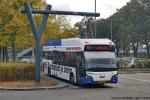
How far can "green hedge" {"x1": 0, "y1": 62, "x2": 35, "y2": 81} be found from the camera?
101 feet

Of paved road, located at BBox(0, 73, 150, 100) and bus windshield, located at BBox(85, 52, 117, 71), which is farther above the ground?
bus windshield, located at BBox(85, 52, 117, 71)

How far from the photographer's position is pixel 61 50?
33.7 metres

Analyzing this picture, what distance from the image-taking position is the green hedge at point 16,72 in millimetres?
30844

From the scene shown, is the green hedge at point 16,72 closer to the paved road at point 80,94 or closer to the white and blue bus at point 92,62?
the white and blue bus at point 92,62

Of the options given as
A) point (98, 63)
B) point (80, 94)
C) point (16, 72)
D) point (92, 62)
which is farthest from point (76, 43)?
point (80, 94)

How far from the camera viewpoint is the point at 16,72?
1231 inches

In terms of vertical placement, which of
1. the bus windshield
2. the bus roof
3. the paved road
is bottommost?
the paved road

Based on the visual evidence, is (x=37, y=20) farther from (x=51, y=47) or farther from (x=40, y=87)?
(x=40, y=87)

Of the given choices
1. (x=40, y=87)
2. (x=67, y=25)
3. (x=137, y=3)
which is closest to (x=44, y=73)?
(x=40, y=87)

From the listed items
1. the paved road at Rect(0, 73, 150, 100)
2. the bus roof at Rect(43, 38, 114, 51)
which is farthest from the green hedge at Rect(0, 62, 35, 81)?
the paved road at Rect(0, 73, 150, 100)

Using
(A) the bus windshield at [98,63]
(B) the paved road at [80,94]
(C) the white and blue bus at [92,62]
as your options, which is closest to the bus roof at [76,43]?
(C) the white and blue bus at [92,62]

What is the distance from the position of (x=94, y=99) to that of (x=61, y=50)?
13.1 m

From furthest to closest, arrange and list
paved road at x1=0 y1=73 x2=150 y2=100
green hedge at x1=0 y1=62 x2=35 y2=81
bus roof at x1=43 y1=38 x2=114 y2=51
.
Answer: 1. green hedge at x1=0 y1=62 x2=35 y2=81
2. bus roof at x1=43 y1=38 x2=114 y2=51
3. paved road at x1=0 y1=73 x2=150 y2=100

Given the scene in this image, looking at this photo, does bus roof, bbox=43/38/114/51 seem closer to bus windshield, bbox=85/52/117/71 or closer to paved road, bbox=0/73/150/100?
bus windshield, bbox=85/52/117/71
